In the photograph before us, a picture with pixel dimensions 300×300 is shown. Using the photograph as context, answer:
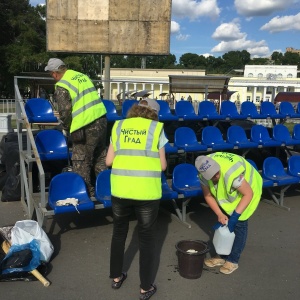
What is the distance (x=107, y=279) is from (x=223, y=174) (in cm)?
152

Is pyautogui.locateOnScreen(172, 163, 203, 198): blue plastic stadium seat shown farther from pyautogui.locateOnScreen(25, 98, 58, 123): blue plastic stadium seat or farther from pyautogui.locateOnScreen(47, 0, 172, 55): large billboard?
pyautogui.locateOnScreen(47, 0, 172, 55): large billboard

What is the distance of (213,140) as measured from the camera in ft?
21.7

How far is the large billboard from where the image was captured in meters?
9.36

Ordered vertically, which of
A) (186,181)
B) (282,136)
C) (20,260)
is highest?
(282,136)

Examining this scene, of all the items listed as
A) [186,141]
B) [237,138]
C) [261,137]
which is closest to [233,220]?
[186,141]

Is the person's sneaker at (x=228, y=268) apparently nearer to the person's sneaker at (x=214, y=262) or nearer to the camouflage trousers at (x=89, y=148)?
the person's sneaker at (x=214, y=262)

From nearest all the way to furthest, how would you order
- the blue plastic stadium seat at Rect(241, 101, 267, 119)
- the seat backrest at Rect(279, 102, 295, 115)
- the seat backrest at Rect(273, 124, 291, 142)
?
the seat backrest at Rect(273, 124, 291, 142) → the blue plastic stadium seat at Rect(241, 101, 267, 119) → the seat backrest at Rect(279, 102, 295, 115)

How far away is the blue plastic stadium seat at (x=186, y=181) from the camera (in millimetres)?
5086

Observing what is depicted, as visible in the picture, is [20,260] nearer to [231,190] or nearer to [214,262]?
[214,262]

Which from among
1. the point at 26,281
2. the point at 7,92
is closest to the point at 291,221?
the point at 26,281

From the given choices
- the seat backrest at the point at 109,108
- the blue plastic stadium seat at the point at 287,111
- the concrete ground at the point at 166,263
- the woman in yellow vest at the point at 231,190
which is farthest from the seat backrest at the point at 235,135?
the woman in yellow vest at the point at 231,190

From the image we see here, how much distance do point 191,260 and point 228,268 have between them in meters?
0.47

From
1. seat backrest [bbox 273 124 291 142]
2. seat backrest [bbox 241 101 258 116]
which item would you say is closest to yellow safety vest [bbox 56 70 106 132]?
seat backrest [bbox 241 101 258 116]

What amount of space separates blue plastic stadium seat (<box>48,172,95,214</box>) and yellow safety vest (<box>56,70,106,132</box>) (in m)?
0.61
